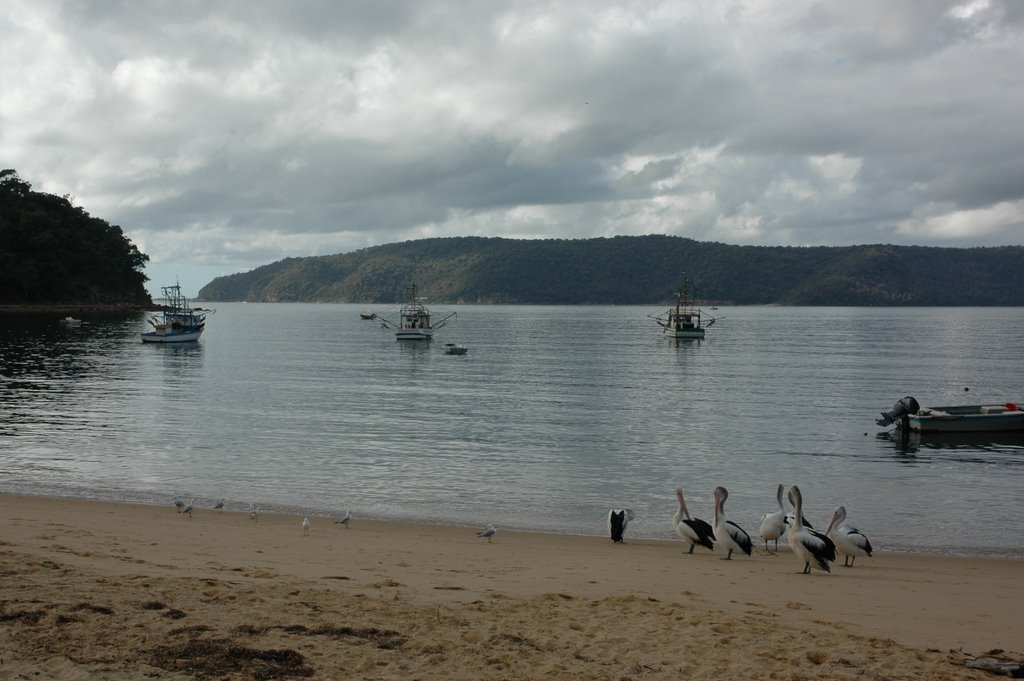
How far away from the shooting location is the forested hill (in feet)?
436

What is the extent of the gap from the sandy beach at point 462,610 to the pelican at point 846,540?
364 mm

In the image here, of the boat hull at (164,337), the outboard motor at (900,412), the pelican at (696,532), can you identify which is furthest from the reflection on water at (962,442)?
the boat hull at (164,337)

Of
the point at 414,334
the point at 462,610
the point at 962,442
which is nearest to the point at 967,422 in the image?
the point at 962,442

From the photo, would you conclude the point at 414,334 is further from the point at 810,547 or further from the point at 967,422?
the point at 810,547

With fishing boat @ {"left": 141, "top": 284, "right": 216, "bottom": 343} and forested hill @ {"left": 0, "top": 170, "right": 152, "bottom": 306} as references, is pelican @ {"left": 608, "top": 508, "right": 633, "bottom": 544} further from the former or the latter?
forested hill @ {"left": 0, "top": 170, "right": 152, "bottom": 306}

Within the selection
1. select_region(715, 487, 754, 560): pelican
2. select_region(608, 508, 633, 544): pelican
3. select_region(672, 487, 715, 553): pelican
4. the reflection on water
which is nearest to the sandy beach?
select_region(715, 487, 754, 560): pelican

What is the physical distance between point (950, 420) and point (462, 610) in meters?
30.4

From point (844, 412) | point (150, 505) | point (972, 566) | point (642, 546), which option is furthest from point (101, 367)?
point (972, 566)

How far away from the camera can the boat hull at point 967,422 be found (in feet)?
108

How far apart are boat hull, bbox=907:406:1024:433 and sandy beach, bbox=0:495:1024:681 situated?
65.8 ft

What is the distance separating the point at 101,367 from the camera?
179ft

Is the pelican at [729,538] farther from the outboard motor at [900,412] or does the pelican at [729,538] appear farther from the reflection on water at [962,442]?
the outboard motor at [900,412]

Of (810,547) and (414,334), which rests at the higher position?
(414,334)

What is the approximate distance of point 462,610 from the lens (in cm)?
916
